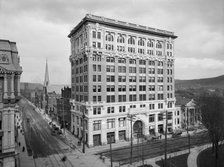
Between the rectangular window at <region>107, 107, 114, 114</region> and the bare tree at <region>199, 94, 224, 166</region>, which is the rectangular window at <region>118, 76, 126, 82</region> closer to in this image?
the rectangular window at <region>107, 107, 114, 114</region>

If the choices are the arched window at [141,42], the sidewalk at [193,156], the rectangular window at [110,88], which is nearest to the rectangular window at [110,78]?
the rectangular window at [110,88]

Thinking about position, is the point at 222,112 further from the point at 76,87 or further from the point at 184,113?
the point at 76,87

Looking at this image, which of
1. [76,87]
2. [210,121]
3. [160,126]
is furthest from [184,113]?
[76,87]

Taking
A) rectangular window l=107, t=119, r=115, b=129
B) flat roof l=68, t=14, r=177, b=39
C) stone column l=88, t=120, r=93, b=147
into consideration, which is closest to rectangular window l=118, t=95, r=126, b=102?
rectangular window l=107, t=119, r=115, b=129

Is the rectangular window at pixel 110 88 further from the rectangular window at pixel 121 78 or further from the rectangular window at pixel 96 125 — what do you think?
the rectangular window at pixel 96 125

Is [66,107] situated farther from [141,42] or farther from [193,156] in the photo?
[193,156]

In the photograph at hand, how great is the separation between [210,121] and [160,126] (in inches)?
1068

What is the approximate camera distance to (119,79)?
169 ft

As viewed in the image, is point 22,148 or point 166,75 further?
point 166,75

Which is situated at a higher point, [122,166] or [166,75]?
[166,75]

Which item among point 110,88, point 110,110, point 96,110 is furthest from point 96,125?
point 110,88

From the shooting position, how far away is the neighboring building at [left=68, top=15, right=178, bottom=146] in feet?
156

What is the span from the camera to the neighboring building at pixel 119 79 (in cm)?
4744

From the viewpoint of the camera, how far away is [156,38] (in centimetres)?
5906
